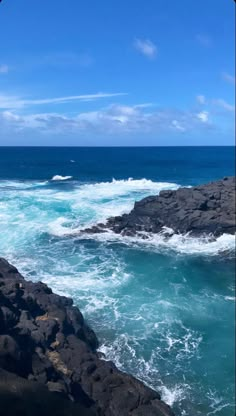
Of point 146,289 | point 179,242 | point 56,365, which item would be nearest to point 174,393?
point 56,365

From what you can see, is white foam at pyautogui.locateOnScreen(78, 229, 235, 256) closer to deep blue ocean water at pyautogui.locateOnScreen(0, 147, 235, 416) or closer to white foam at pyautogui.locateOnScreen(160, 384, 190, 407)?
deep blue ocean water at pyautogui.locateOnScreen(0, 147, 235, 416)

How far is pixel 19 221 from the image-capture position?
1483 inches

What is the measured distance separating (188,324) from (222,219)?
57.8ft

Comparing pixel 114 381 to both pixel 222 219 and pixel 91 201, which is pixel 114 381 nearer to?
pixel 222 219

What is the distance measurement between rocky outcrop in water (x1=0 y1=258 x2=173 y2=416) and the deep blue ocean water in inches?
82.1

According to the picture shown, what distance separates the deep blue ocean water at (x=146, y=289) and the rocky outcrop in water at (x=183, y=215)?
1.39 m

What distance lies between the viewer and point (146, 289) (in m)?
25.9

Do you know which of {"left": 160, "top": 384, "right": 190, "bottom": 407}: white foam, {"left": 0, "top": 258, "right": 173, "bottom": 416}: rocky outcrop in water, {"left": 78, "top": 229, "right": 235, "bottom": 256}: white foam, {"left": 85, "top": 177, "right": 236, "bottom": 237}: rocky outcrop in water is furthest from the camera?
{"left": 85, "top": 177, "right": 236, "bottom": 237}: rocky outcrop in water

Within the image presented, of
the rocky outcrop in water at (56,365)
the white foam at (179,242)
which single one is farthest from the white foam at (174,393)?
the white foam at (179,242)

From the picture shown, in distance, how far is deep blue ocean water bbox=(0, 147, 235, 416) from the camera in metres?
17.9

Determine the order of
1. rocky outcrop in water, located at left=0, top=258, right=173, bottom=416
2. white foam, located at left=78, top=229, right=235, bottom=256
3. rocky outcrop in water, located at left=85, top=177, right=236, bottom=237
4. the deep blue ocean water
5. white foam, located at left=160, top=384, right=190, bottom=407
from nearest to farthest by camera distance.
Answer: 1. rocky outcrop in water, located at left=0, top=258, right=173, bottom=416
2. white foam, located at left=160, top=384, right=190, bottom=407
3. the deep blue ocean water
4. white foam, located at left=78, top=229, right=235, bottom=256
5. rocky outcrop in water, located at left=85, top=177, right=236, bottom=237

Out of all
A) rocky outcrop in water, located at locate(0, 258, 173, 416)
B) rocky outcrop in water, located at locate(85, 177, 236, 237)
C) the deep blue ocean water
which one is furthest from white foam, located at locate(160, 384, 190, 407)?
rocky outcrop in water, located at locate(85, 177, 236, 237)

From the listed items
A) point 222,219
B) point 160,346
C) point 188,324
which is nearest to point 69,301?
point 160,346

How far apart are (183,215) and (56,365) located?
83.0ft
